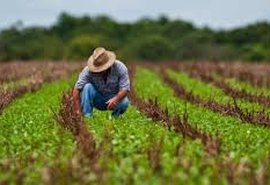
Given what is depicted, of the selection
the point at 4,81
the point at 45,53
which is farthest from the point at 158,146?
the point at 45,53

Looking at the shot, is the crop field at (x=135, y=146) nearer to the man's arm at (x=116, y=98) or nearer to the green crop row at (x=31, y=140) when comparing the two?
the green crop row at (x=31, y=140)

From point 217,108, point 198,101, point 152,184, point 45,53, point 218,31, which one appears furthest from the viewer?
point 218,31

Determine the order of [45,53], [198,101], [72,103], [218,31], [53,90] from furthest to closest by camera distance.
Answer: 1. [218,31]
2. [45,53]
3. [53,90]
4. [198,101]
5. [72,103]

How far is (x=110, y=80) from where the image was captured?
45.5 feet

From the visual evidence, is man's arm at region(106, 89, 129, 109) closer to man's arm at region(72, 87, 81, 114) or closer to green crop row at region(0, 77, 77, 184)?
man's arm at region(72, 87, 81, 114)

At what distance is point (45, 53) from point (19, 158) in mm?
68289

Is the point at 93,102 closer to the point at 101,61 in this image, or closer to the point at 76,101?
the point at 76,101

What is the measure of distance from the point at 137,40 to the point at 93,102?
80372 millimetres

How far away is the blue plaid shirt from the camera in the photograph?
44.8 feet

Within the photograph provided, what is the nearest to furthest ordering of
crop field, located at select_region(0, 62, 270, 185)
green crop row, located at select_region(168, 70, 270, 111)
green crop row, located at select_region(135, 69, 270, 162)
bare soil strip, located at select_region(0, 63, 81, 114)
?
crop field, located at select_region(0, 62, 270, 185)
green crop row, located at select_region(135, 69, 270, 162)
bare soil strip, located at select_region(0, 63, 81, 114)
green crop row, located at select_region(168, 70, 270, 111)

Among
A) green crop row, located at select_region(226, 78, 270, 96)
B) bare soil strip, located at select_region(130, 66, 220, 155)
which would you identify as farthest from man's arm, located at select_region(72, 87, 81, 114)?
green crop row, located at select_region(226, 78, 270, 96)

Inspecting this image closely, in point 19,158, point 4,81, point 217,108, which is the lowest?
point 4,81

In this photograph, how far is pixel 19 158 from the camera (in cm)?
947

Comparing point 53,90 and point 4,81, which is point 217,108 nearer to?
point 53,90
